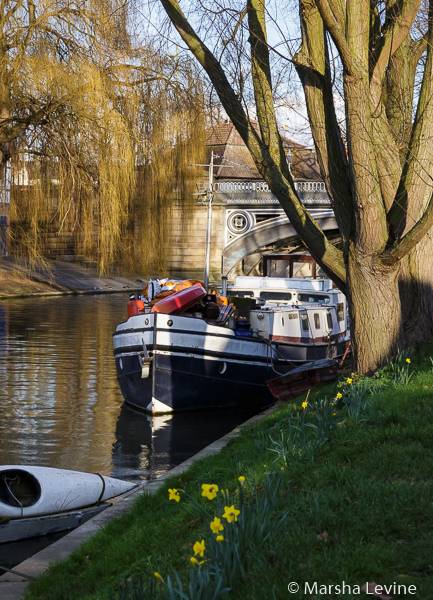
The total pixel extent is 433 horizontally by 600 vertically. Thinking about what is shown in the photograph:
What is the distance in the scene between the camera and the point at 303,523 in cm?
443

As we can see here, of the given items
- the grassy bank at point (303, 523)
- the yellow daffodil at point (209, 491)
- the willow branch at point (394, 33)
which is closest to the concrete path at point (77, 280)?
the willow branch at point (394, 33)

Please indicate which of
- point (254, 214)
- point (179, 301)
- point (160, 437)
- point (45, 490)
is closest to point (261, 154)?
point (45, 490)

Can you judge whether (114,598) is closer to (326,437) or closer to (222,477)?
(326,437)

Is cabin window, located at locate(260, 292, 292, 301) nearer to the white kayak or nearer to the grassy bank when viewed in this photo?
the white kayak

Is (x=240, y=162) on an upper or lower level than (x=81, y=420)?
upper

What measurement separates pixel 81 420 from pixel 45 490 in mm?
5112

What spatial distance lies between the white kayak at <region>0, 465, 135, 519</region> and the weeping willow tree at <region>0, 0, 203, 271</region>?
13147 millimetres

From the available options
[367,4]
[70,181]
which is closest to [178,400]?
[367,4]

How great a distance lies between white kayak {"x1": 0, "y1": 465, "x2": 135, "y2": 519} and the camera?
24.7ft

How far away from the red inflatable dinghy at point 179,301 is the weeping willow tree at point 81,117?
701cm

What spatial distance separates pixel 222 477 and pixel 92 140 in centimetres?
1641

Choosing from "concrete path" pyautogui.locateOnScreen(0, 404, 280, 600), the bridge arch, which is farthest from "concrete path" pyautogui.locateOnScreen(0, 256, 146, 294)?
"concrete path" pyautogui.locateOnScreen(0, 404, 280, 600)

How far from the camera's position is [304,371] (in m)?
12.7

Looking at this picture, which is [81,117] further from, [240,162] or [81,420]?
[240,162]
